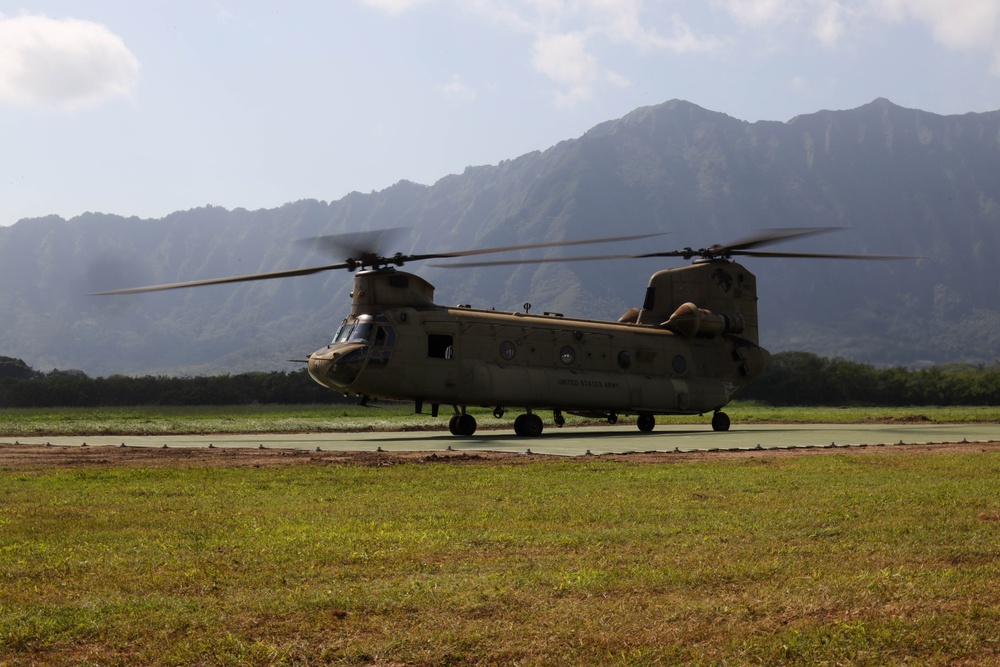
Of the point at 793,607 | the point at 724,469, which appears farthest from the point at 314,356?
the point at 793,607

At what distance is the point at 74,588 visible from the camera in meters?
7.37

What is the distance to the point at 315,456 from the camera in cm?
2002

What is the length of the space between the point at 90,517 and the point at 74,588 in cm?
377

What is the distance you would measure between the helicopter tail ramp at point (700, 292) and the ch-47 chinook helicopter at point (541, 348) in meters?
0.04

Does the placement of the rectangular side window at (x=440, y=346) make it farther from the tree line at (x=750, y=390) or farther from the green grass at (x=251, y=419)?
the tree line at (x=750, y=390)

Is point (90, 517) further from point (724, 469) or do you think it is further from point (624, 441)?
point (624, 441)

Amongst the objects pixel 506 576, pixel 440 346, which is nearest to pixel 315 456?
pixel 440 346

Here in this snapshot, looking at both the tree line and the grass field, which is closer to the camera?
the grass field

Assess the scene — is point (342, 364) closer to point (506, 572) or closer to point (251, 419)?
point (251, 419)

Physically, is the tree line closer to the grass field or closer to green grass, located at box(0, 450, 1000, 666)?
the grass field

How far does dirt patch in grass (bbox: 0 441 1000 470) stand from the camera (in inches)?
723

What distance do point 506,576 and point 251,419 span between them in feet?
112

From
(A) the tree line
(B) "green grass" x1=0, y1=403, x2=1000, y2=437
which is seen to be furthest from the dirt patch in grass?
(A) the tree line

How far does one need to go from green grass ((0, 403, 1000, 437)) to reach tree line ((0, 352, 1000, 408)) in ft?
11.4
